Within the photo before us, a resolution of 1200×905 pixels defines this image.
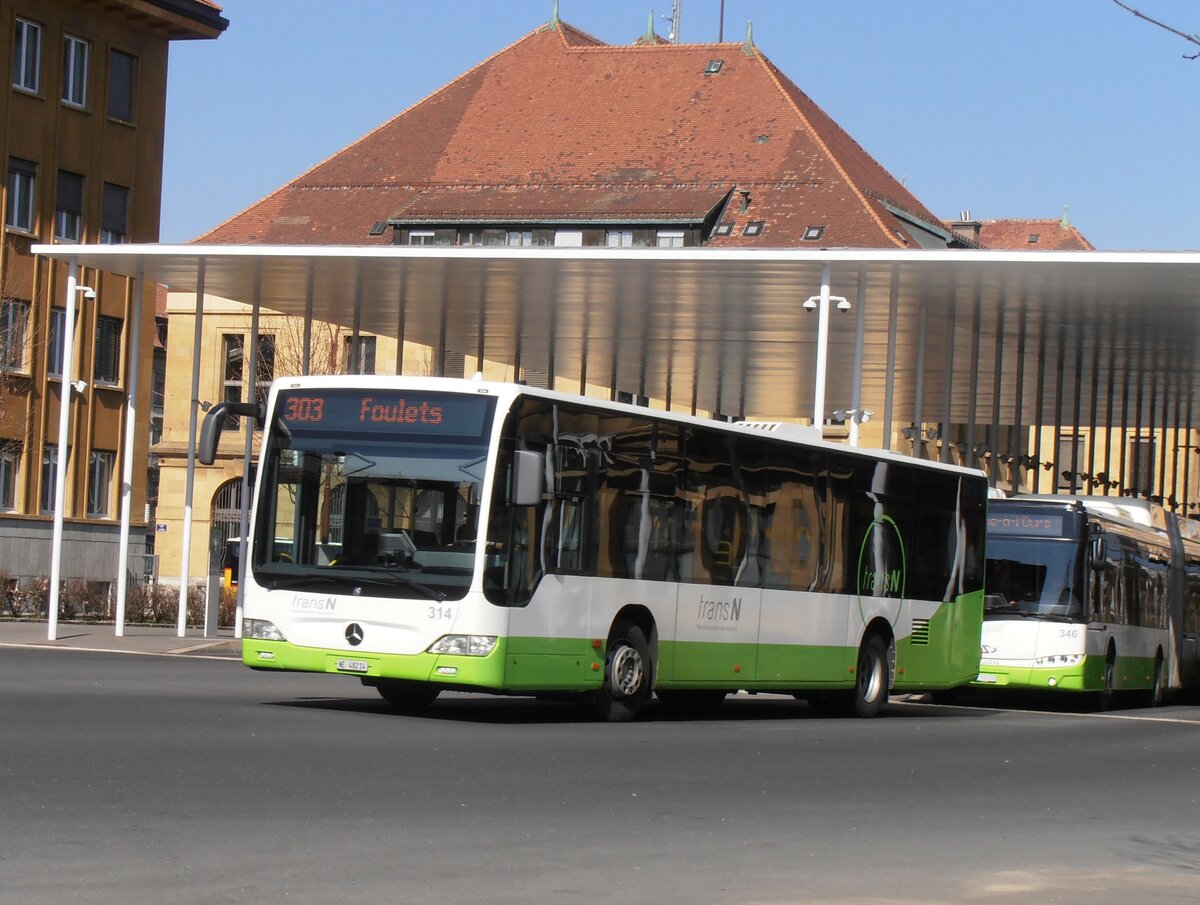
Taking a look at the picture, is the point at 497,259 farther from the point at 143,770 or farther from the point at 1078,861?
the point at 1078,861

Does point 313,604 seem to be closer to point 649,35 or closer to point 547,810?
point 547,810

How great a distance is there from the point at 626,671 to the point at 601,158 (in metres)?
47.7

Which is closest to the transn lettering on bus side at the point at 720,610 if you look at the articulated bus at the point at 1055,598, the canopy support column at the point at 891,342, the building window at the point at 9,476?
the articulated bus at the point at 1055,598

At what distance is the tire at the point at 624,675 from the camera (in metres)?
17.2

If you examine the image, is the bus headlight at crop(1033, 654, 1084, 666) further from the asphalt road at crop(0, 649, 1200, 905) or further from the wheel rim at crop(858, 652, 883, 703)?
the asphalt road at crop(0, 649, 1200, 905)

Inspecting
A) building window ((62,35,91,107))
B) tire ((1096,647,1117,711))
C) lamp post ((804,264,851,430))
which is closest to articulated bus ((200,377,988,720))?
lamp post ((804,264,851,430))

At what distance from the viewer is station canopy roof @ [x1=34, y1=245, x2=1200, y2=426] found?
2733cm

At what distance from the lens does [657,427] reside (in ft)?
57.9

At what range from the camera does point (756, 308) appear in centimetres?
3228

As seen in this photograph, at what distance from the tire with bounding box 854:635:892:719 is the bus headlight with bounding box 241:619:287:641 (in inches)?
269

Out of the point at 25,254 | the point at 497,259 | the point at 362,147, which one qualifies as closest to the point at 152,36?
the point at 25,254

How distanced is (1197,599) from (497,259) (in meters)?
13.5

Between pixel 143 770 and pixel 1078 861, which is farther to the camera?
pixel 143 770

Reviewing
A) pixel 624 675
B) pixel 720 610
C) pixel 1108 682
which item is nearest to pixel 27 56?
pixel 1108 682
